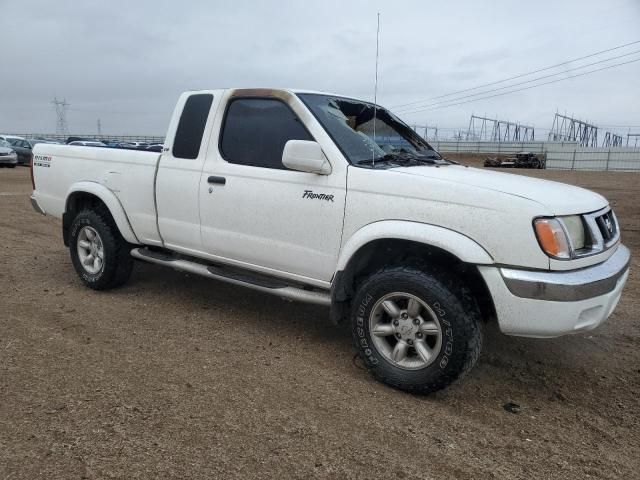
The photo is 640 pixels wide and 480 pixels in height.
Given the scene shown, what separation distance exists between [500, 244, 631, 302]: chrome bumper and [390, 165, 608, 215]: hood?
0.36 meters

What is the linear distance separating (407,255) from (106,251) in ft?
10.0

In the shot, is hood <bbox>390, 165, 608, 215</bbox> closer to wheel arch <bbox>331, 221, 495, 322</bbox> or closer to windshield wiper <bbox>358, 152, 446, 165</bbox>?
windshield wiper <bbox>358, 152, 446, 165</bbox>

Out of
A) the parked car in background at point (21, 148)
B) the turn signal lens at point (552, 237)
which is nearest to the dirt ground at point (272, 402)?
the turn signal lens at point (552, 237)

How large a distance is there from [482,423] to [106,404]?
214 centimetres

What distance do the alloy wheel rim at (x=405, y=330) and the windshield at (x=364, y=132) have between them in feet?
3.24

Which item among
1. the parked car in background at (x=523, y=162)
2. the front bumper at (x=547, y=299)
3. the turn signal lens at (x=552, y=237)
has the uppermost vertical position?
the turn signal lens at (x=552, y=237)

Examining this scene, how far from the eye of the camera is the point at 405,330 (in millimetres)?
3363

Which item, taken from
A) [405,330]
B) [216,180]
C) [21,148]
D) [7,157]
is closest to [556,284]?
[405,330]

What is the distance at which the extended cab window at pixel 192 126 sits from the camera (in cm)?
450

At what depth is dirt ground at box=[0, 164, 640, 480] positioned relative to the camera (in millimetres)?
2617

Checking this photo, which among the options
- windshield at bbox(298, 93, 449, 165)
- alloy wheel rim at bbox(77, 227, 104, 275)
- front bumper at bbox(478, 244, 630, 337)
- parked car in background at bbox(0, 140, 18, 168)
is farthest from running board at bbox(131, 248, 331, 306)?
parked car in background at bbox(0, 140, 18, 168)

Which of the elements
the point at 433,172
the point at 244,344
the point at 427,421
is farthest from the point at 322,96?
the point at 427,421

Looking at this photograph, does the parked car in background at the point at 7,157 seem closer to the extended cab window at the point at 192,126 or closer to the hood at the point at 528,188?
the extended cab window at the point at 192,126

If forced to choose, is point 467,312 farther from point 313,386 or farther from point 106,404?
point 106,404
